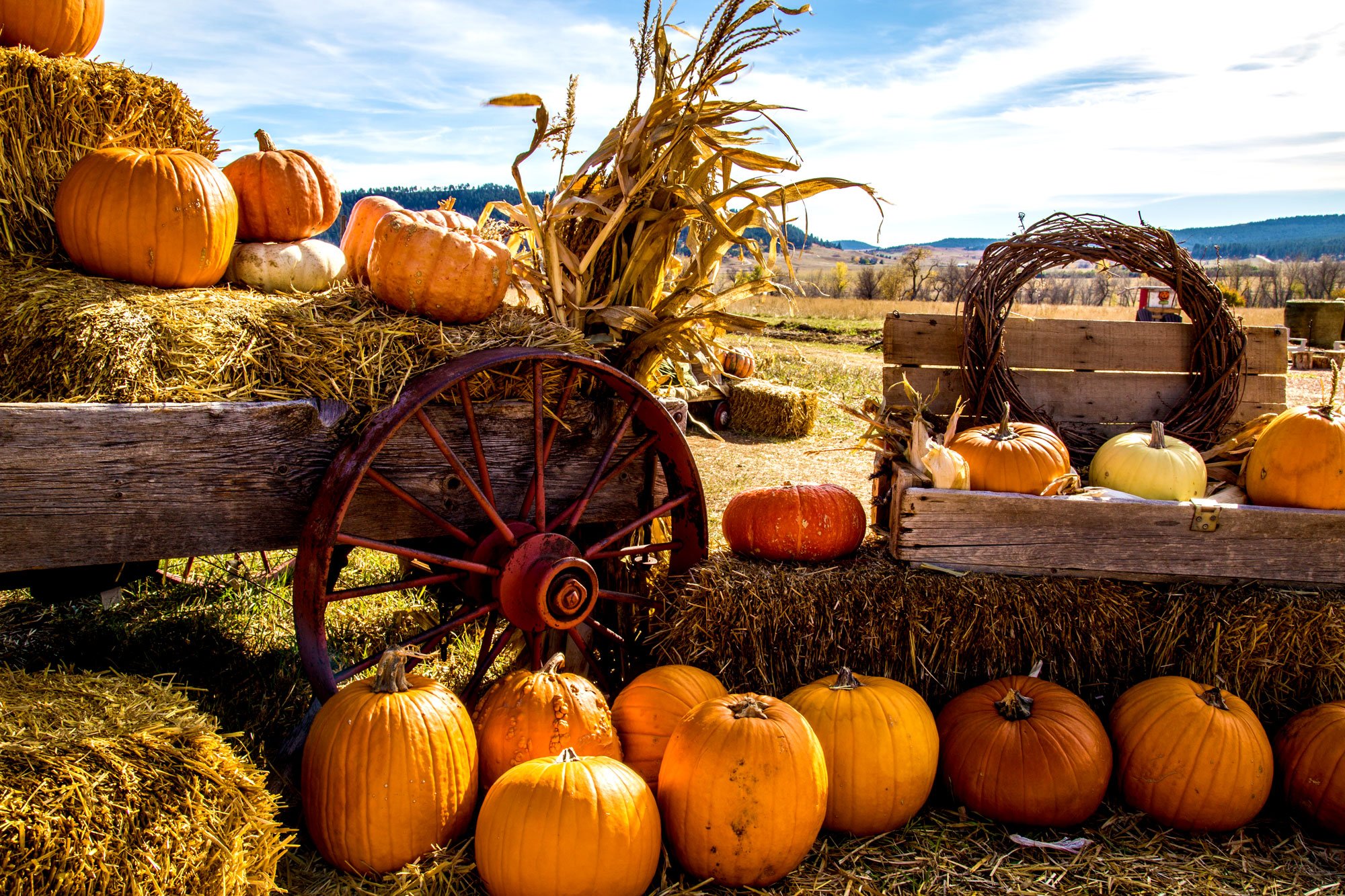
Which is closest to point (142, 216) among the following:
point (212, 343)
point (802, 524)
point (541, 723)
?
point (212, 343)

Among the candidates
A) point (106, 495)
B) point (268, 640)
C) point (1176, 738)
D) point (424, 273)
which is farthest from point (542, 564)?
point (1176, 738)

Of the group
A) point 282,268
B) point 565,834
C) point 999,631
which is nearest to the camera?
point 565,834

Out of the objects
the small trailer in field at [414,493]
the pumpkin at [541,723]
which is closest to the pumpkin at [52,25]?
the small trailer in field at [414,493]

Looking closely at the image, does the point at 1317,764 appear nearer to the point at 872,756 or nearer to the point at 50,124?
the point at 872,756

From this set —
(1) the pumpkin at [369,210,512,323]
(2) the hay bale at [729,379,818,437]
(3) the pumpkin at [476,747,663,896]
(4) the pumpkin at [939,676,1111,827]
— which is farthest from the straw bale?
(2) the hay bale at [729,379,818,437]

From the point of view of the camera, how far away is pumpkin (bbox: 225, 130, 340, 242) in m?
3.38

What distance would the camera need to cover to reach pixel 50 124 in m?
3.15

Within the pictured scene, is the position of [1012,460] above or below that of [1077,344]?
below

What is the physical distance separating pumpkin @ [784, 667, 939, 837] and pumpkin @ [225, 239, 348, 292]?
7.50ft

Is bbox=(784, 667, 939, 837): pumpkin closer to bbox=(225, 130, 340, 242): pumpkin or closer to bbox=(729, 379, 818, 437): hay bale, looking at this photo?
bbox=(225, 130, 340, 242): pumpkin

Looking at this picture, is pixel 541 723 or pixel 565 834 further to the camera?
pixel 541 723

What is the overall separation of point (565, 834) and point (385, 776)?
499 mm

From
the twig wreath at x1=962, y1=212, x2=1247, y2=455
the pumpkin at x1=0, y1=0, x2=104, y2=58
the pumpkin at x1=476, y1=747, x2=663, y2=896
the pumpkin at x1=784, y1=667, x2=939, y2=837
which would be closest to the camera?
the pumpkin at x1=476, y1=747, x2=663, y2=896

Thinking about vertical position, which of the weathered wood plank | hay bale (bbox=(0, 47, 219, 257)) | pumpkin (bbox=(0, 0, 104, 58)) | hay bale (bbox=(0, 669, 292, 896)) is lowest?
hay bale (bbox=(0, 669, 292, 896))
